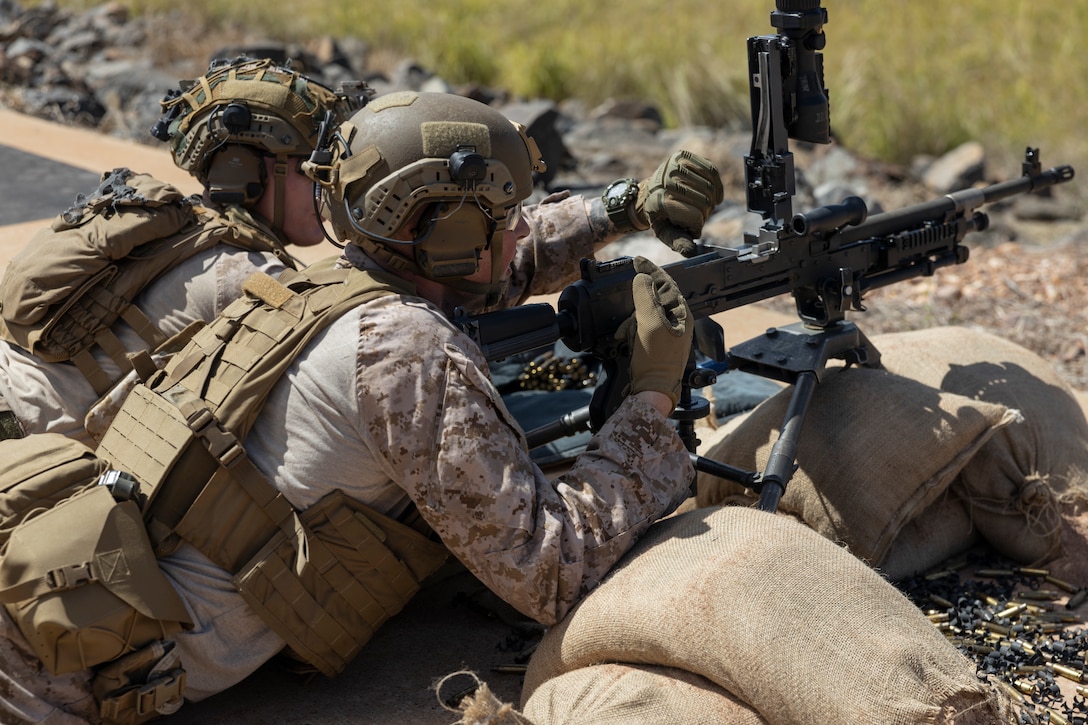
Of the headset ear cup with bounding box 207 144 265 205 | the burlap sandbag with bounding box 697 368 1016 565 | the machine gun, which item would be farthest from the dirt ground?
the headset ear cup with bounding box 207 144 265 205

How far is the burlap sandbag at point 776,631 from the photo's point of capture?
8.59 feet

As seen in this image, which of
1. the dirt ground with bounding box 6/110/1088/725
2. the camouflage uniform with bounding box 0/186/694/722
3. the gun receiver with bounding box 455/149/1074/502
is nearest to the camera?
the camouflage uniform with bounding box 0/186/694/722

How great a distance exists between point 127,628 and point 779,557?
4.94ft

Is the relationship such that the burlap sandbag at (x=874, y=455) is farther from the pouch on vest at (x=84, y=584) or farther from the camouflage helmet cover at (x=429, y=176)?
the pouch on vest at (x=84, y=584)

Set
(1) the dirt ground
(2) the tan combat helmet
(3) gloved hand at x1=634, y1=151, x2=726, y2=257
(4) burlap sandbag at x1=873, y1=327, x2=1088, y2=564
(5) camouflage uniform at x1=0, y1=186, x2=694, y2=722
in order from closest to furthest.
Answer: (5) camouflage uniform at x1=0, y1=186, x2=694, y2=722 < (1) the dirt ground < (3) gloved hand at x1=634, y1=151, x2=726, y2=257 < (4) burlap sandbag at x1=873, y1=327, x2=1088, y2=564 < (2) the tan combat helmet

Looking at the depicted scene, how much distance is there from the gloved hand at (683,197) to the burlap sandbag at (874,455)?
67cm

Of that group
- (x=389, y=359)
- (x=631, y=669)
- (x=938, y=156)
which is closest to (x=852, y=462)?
(x=631, y=669)

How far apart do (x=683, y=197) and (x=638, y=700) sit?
A: 1.65m

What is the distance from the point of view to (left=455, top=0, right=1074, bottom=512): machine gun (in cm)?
337

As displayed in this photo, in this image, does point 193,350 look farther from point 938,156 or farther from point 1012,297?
point 938,156

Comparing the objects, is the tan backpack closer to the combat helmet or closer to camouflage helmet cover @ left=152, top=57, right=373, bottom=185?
camouflage helmet cover @ left=152, top=57, right=373, bottom=185

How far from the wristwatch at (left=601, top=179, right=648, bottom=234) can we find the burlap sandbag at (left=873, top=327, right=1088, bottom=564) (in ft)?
3.60

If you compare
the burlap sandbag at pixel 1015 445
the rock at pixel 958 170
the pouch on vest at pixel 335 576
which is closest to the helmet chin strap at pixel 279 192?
the pouch on vest at pixel 335 576

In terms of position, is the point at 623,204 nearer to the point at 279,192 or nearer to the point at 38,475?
the point at 279,192
